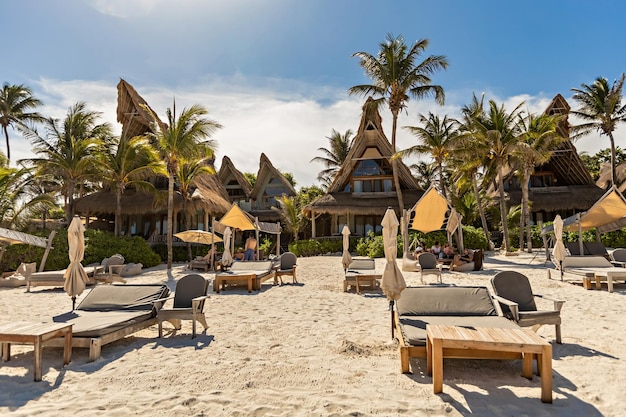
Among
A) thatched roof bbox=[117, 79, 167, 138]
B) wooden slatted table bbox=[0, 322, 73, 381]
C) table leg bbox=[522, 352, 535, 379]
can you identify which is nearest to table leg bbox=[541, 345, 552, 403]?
table leg bbox=[522, 352, 535, 379]

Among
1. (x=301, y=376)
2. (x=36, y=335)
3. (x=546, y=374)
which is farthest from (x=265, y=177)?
(x=546, y=374)

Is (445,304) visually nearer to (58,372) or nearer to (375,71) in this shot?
(58,372)

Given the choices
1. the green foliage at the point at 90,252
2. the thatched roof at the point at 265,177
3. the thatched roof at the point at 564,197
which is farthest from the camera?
the thatched roof at the point at 265,177

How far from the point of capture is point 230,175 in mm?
27484

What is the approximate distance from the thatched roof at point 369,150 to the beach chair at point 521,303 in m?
17.2

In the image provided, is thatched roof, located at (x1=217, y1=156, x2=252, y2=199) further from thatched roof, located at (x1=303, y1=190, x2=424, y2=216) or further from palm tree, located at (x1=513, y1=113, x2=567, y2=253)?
palm tree, located at (x1=513, y1=113, x2=567, y2=253)

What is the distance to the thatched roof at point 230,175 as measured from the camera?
2691 centimetres

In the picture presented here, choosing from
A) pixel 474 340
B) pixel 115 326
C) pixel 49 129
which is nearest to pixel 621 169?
pixel 474 340

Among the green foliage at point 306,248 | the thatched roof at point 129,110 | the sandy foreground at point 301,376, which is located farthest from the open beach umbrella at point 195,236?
Result: the thatched roof at point 129,110

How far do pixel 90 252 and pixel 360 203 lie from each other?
13.3m

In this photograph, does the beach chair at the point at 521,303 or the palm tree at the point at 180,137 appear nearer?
the beach chair at the point at 521,303

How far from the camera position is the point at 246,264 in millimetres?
10398

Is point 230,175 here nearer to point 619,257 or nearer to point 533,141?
point 533,141

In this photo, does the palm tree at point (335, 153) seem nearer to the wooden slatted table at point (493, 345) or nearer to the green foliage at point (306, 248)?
the green foliage at point (306, 248)
